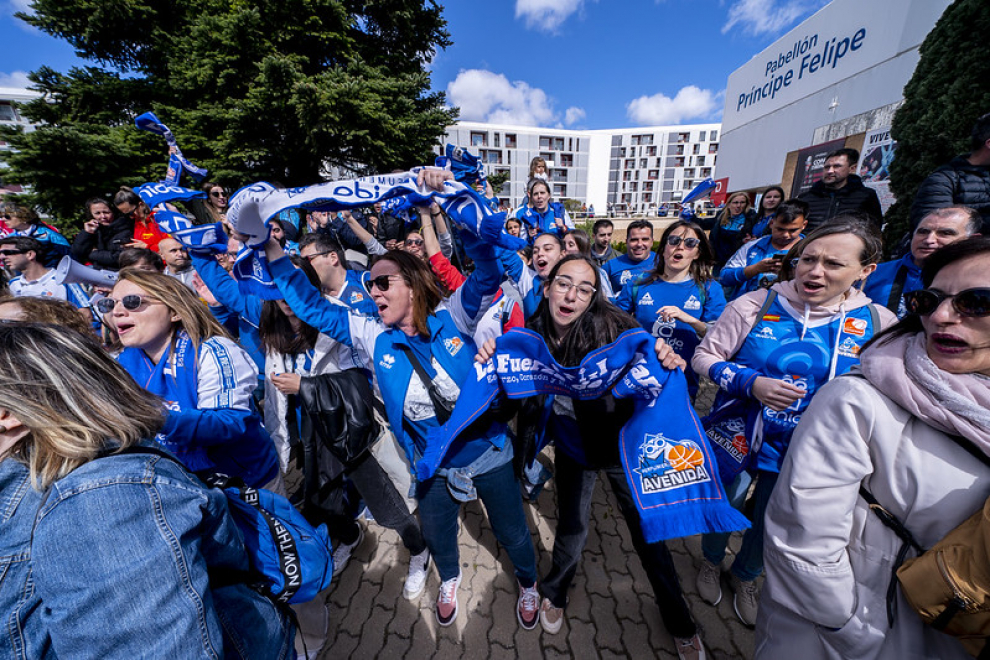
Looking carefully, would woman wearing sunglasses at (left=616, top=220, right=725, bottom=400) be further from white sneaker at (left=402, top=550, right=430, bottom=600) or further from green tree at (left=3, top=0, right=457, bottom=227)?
green tree at (left=3, top=0, right=457, bottom=227)

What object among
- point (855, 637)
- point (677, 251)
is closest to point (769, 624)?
point (855, 637)

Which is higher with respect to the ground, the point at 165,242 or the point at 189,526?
the point at 165,242

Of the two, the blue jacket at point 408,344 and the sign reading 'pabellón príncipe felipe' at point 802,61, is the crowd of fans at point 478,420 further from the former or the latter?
the sign reading 'pabellón príncipe felipe' at point 802,61

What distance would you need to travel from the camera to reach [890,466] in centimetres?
117

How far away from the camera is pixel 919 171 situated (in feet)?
19.9

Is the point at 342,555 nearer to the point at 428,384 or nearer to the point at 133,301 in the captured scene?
the point at 428,384

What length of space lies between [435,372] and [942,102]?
9.12m

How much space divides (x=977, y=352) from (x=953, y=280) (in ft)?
0.75

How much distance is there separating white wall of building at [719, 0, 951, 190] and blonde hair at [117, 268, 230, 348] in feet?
55.5

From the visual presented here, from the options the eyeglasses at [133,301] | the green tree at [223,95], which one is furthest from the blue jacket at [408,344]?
the green tree at [223,95]

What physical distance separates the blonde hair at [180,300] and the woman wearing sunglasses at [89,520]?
100cm

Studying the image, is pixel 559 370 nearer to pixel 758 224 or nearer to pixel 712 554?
pixel 712 554

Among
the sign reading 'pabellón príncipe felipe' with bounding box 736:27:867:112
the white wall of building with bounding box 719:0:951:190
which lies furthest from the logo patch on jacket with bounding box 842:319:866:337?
the sign reading 'pabellón príncipe felipe' with bounding box 736:27:867:112

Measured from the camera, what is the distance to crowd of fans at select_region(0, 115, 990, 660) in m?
0.95
